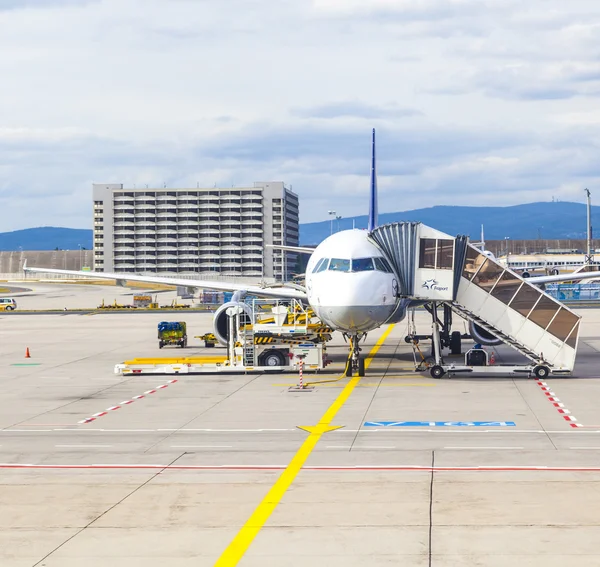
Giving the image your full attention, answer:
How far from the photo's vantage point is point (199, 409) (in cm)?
3117

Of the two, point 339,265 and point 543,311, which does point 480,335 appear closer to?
point 543,311

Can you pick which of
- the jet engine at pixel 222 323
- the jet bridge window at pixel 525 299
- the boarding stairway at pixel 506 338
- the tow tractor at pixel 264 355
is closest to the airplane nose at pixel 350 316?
the tow tractor at pixel 264 355

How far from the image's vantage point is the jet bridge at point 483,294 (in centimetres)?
3784

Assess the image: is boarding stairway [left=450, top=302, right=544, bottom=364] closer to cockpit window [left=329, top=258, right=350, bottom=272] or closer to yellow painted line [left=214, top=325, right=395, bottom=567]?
cockpit window [left=329, top=258, right=350, bottom=272]

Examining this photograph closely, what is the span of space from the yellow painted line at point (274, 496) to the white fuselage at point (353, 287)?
5425 millimetres

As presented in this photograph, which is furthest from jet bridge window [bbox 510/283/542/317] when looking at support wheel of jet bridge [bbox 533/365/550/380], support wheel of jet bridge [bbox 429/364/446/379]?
support wheel of jet bridge [bbox 429/364/446/379]

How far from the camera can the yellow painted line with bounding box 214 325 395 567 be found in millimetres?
14758

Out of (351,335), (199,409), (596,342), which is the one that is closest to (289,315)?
(351,335)

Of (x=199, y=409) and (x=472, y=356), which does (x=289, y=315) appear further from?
(x=199, y=409)

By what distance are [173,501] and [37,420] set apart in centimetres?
1259

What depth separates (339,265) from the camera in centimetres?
3762

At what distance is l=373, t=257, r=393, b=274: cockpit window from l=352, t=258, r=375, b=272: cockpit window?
301 mm

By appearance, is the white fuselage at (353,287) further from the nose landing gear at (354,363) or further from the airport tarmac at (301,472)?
the airport tarmac at (301,472)

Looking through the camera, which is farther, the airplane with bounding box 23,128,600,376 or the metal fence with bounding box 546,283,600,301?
the metal fence with bounding box 546,283,600,301
